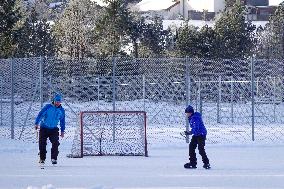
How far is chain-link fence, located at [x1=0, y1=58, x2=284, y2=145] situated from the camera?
21703 millimetres

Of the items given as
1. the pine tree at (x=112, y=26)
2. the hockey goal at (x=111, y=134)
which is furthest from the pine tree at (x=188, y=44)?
the hockey goal at (x=111, y=134)

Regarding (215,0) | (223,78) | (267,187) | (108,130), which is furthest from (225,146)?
(215,0)

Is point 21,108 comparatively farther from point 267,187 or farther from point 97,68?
point 267,187

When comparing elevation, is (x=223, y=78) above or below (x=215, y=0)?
below

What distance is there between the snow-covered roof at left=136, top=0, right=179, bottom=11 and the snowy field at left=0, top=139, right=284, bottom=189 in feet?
229

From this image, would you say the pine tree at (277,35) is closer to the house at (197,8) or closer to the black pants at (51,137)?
the house at (197,8)

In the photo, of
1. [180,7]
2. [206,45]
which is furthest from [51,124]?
[180,7]

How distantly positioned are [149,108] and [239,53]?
1471 cm

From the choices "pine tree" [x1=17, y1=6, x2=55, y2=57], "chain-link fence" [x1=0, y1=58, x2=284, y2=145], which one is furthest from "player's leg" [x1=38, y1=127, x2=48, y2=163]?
"pine tree" [x1=17, y1=6, x2=55, y2=57]

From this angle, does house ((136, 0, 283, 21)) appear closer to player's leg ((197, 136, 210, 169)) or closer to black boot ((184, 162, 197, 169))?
player's leg ((197, 136, 210, 169))

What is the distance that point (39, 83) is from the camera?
20.8m

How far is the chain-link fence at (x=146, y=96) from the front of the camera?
854 inches

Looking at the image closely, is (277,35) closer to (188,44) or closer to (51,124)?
(188,44)

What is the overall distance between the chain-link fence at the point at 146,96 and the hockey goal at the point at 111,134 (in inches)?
22.3
